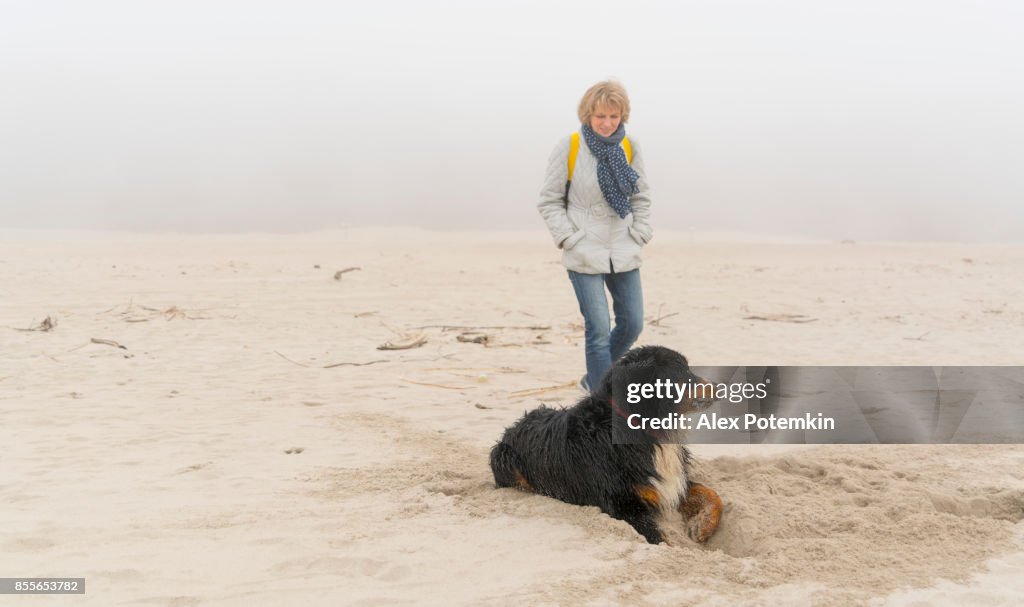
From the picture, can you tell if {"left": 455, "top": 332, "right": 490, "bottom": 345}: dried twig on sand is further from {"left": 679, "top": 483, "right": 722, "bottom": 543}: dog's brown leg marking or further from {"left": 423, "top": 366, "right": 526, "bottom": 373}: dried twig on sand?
{"left": 679, "top": 483, "right": 722, "bottom": 543}: dog's brown leg marking

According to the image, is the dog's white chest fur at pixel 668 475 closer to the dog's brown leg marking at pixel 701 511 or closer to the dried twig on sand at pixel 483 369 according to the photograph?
the dog's brown leg marking at pixel 701 511

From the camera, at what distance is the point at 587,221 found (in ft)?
19.4

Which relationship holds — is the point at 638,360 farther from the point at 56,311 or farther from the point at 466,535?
the point at 56,311

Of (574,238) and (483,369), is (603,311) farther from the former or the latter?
(483,369)

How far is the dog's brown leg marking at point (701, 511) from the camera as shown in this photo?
400 centimetres

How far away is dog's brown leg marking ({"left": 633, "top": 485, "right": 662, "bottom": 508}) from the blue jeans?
6.88 feet

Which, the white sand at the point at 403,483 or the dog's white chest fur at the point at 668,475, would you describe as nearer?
the white sand at the point at 403,483

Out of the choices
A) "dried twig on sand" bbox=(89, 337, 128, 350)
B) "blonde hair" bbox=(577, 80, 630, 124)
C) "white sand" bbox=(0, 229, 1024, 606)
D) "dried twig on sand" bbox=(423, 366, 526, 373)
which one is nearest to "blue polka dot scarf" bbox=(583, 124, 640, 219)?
"blonde hair" bbox=(577, 80, 630, 124)

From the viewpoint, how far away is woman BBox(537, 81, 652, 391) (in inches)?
226

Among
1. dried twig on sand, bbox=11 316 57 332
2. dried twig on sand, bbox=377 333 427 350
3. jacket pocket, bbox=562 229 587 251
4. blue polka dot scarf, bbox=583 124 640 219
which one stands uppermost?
blue polka dot scarf, bbox=583 124 640 219

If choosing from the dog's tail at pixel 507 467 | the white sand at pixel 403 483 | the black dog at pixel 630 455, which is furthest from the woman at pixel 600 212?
the black dog at pixel 630 455

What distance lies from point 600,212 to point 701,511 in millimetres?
2602

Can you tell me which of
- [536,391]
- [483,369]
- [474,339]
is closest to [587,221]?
[536,391]

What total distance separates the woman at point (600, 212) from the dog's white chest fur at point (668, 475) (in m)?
2.11
